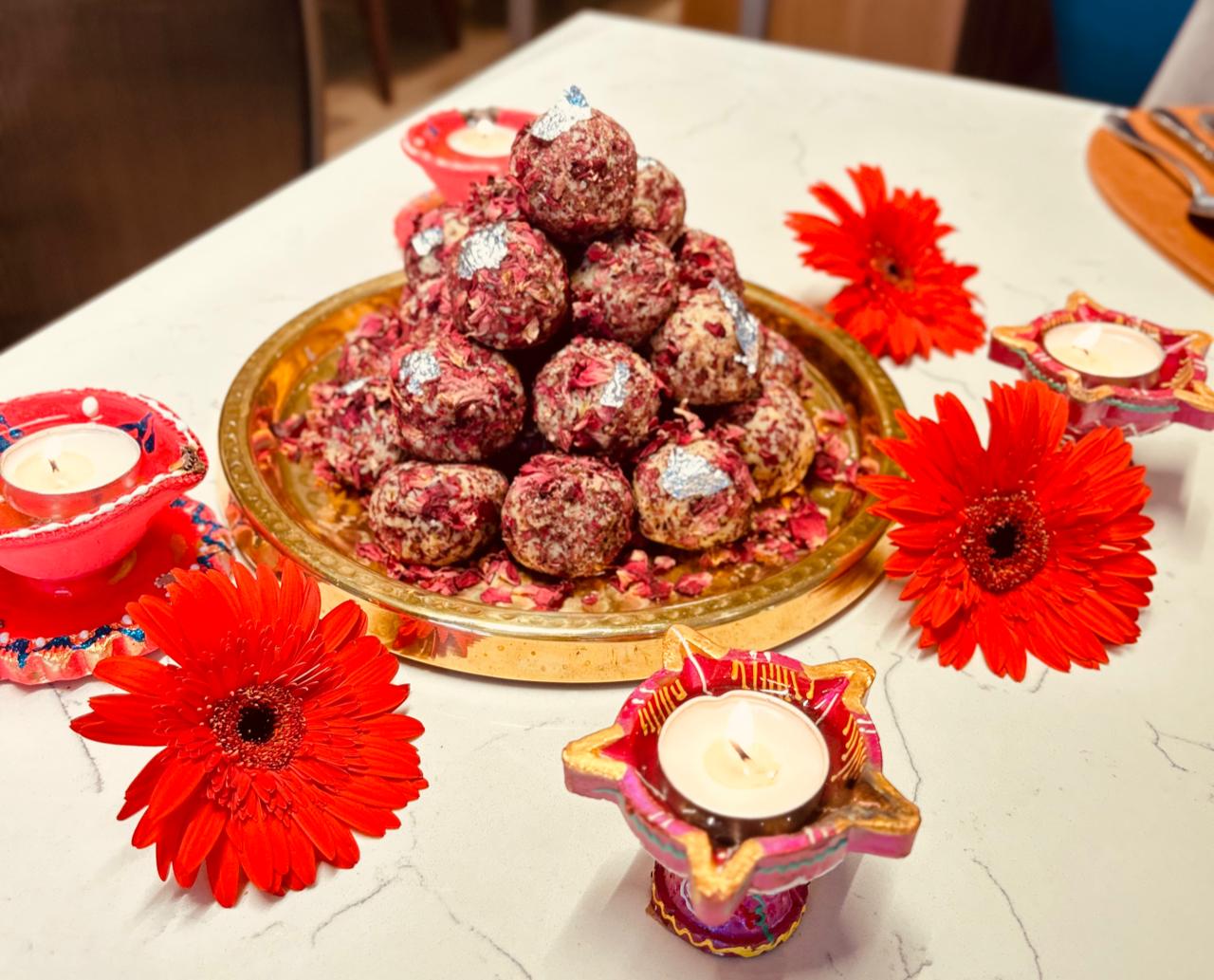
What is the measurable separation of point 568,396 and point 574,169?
18cm

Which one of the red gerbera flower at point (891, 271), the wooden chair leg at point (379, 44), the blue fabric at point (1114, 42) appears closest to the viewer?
the red gerbera flower at point (891, 271)

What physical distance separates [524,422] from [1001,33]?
11.7 ft

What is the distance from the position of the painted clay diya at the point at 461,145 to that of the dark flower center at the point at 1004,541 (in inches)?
27.1

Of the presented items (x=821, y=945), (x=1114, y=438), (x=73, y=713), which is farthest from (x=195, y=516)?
(x=1114, y=438)

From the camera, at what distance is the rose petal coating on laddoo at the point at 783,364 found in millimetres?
1074

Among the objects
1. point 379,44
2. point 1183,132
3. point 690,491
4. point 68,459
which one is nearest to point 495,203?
point 690,491

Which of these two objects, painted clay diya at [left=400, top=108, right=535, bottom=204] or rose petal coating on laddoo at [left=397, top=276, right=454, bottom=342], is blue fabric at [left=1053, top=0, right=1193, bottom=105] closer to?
painted clay diya at [left=400, top=108, right=535, bottom=204]

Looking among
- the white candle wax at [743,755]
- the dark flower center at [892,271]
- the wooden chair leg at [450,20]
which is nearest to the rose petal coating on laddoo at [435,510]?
the white candle wax at [743,755]

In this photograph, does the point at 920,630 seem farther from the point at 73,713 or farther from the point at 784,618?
the point at 73,713

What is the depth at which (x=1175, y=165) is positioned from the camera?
1642 millimetres

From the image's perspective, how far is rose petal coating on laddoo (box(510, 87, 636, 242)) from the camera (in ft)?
2.97

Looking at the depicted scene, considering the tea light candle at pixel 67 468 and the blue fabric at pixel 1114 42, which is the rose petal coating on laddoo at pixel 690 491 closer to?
the tea light candle at pixel 67 468

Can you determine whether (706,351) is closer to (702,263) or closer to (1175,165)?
(702,263)

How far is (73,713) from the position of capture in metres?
0.84
